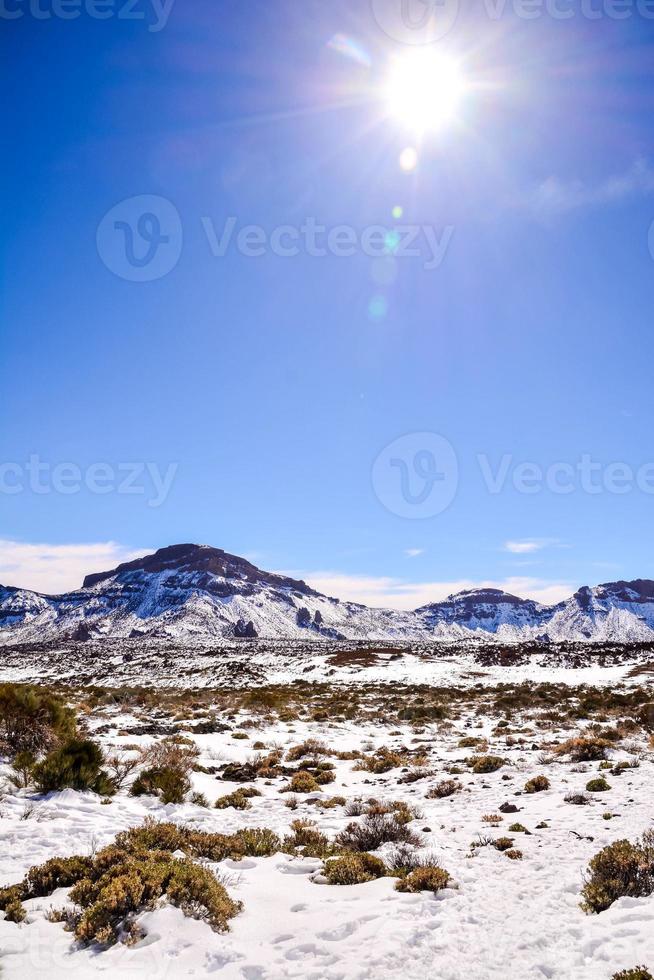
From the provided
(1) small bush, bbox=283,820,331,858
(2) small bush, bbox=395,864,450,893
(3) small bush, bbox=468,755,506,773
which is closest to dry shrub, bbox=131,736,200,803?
(1) small bush, bbox=283,820,331,858

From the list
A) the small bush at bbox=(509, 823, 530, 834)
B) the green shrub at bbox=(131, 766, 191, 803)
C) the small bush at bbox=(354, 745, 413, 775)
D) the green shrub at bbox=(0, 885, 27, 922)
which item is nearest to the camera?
the green shrub at bbox=(0, 885, 27, 922)

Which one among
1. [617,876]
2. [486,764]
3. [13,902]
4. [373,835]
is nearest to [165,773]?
[373,835]

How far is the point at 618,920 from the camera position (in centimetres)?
532

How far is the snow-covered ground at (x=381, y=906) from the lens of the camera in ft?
15.7

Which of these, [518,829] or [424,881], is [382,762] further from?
[424,881]

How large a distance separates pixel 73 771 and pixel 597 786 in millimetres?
11563

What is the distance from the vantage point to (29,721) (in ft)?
42.9

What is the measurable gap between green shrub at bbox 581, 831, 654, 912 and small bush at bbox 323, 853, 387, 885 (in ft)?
8.79

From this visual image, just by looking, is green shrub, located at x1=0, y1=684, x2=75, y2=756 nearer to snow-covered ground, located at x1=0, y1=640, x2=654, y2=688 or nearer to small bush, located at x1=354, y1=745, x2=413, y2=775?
small bush, located at x1=354, y1=745, x2=413, y2=775

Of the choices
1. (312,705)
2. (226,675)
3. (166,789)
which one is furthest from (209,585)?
(166,789)

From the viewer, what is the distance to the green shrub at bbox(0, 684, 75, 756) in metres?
12.7

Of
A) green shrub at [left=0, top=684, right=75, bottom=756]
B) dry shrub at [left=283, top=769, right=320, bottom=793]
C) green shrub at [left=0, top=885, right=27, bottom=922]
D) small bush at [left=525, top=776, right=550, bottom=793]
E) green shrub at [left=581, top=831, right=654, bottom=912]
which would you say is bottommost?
dry shrub at [left=283, top=769, right=320, bottom=793]

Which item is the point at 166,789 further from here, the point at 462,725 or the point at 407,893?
the point at 462,725

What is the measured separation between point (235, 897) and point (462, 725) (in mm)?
18435
